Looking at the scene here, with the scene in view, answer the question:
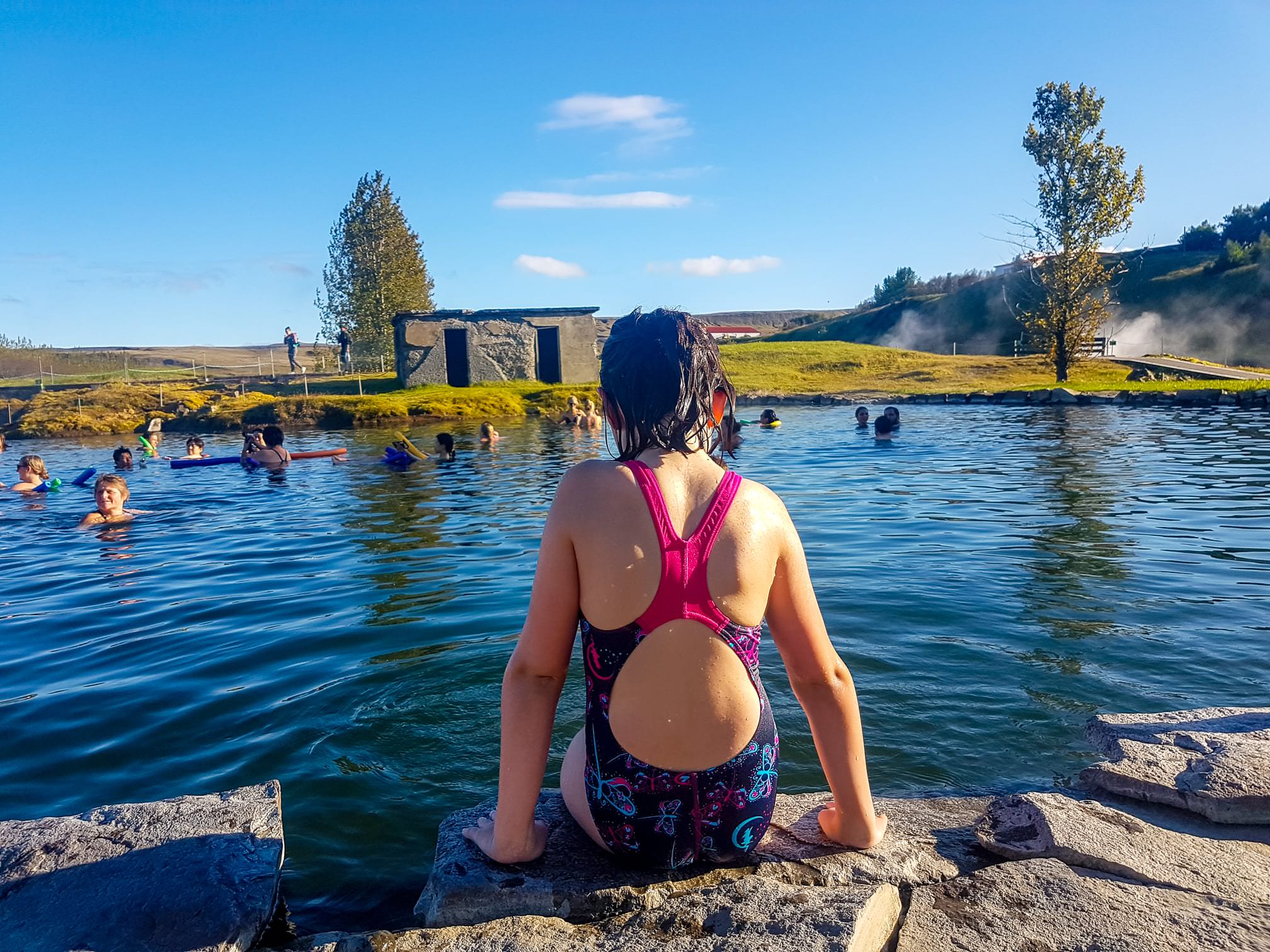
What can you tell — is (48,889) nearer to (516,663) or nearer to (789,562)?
(516,663)

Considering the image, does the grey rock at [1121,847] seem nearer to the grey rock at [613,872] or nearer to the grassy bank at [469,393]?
the grey rock at [613,872]

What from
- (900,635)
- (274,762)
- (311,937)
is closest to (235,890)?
(311,937)

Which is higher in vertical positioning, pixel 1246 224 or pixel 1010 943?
pixel 1246 224

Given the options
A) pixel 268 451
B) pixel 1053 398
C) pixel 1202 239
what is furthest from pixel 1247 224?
pixel 268 451

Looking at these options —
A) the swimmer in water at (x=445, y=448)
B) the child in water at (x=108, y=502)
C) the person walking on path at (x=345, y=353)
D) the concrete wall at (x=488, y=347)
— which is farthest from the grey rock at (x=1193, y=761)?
the person walking on path at (x=345, y=353)

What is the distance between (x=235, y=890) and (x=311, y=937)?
0.97ft

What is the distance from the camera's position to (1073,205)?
36.5 m

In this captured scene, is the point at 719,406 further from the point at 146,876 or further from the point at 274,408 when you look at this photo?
the point at 274,408

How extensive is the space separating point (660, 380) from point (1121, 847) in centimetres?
203

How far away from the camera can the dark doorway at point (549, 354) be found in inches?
1453

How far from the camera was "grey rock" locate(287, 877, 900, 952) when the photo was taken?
2.21 m

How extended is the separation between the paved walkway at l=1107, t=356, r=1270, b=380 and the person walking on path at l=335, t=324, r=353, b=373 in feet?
122

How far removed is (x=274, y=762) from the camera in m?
4.55

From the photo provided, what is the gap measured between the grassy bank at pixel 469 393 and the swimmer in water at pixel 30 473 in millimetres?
13843
